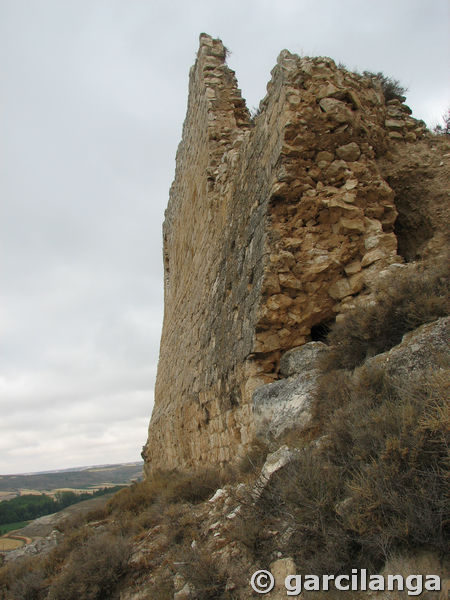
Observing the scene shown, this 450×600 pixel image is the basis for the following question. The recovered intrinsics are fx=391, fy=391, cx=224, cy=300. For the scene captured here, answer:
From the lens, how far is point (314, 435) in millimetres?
2600

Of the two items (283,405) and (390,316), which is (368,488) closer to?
(390,316)

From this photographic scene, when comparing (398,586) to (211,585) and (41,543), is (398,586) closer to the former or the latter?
(211,585)

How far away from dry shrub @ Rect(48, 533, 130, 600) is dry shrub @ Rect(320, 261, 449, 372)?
2.08 meters

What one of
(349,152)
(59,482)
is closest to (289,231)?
(349,152)

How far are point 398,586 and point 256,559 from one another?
2.73 ft

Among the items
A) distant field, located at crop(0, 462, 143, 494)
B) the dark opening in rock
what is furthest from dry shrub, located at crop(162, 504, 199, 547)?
distant field, located at crop(0, 462, 143, 494)

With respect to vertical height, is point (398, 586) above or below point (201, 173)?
below

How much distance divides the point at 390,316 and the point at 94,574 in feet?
9.08

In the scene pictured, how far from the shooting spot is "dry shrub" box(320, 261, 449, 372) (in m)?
2.56

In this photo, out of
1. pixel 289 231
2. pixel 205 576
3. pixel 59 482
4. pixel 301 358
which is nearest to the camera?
pixel 205 576

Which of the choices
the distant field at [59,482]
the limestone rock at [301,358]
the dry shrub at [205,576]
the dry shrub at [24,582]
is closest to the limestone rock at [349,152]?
the limestone rock at [301,358]

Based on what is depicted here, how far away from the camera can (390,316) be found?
2785mm

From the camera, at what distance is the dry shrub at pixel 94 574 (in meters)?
2.66

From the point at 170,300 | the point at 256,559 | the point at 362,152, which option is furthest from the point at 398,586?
the point at 170,300
